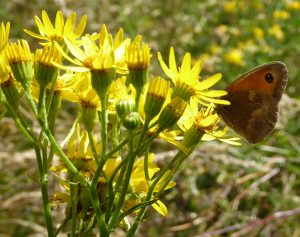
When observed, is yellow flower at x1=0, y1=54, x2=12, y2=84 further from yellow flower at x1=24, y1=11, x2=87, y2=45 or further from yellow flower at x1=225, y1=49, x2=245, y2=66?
yellow flower at x1=225, y1=49, x2=245, y2=66

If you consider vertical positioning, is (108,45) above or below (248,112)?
above

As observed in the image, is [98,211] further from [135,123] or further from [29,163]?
[29,163]

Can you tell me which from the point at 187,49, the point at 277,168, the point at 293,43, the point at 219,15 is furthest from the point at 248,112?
the point at 219,15

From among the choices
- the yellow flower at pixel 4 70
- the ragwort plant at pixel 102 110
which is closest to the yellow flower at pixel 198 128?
the ragwort plant at pixel 102 110

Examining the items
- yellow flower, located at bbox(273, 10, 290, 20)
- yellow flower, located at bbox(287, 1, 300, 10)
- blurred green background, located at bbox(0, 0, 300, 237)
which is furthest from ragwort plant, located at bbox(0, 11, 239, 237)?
yellow flower, located at bbox(287, 1, 300, 10)

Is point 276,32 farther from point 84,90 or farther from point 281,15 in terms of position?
point 84,90

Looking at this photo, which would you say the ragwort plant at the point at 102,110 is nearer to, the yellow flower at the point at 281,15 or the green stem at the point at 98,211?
the green stem at the point at 98,211
